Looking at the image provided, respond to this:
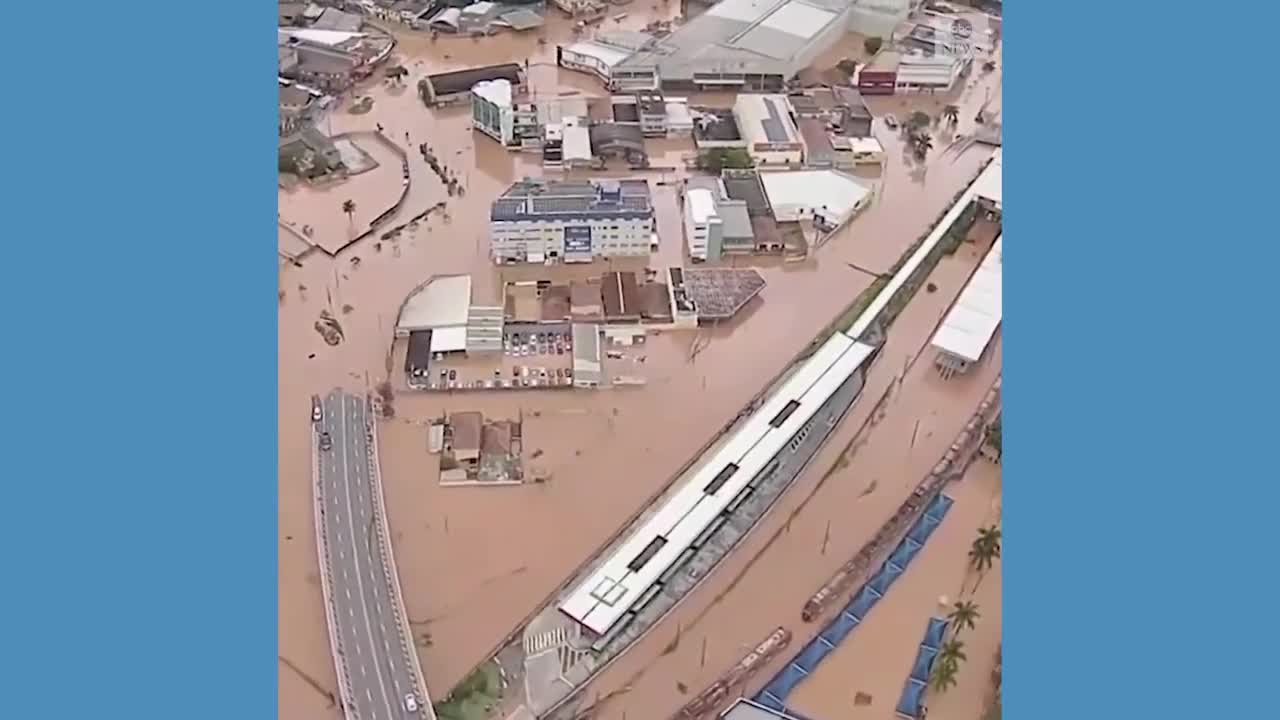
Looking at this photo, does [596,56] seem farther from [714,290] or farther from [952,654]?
[952,654]

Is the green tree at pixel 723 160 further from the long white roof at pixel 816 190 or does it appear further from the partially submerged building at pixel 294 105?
the partially submerged building at pixel 294 105

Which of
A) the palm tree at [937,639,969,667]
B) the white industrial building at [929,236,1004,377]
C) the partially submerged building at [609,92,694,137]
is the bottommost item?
the palm tree at [937,639,969,667]

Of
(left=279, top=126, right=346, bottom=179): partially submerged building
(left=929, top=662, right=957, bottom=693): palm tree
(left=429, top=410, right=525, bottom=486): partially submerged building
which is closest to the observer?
(left=929, top=662, right=957, bottom=693): palm tree

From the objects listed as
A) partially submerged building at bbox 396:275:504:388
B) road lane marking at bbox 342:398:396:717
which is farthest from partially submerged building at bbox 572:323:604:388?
road lane marking at bbox 342:398:396:717

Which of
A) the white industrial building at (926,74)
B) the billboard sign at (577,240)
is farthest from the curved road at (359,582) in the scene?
the white industrial building at (926,74)

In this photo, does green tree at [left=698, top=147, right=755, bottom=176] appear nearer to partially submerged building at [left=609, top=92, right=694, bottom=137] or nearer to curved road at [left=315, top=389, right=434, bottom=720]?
partially submerged building at [left=609, top=92, right=694, bottom=137]

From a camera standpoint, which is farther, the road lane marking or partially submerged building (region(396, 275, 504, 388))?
partially submerged building (region(396, 275, 504, 388))
